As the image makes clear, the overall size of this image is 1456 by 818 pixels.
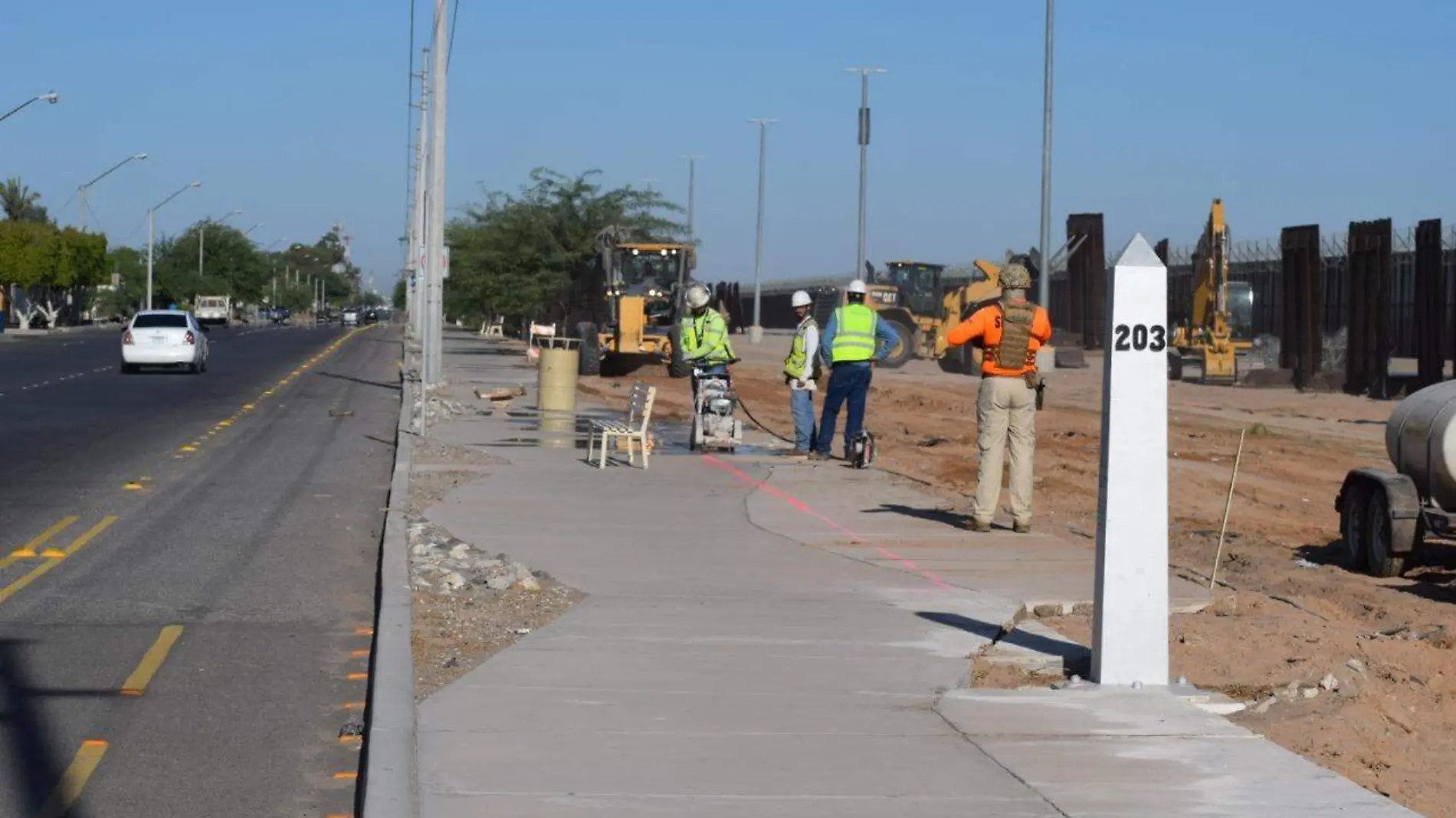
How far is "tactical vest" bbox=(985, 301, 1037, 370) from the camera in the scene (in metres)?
14.6

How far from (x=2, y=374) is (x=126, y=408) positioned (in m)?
12.4

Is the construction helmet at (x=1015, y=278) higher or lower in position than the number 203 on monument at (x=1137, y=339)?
higher

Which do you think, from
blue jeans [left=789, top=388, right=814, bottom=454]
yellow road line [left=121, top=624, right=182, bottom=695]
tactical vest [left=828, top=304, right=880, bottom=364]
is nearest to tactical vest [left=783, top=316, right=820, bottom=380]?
blue jeans [left=789, top=388, right=814, bottom=454]

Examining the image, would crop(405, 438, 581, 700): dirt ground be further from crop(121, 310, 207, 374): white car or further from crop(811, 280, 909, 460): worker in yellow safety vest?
crop(121, 310, 207, 374): white car

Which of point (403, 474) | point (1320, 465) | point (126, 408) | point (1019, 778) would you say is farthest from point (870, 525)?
point (126, 408)

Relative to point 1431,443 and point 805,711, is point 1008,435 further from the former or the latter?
point 805,711

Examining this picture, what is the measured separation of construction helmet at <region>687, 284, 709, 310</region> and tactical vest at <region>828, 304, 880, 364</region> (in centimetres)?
156

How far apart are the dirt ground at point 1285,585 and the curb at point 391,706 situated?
111 inches

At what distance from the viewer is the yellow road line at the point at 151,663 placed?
918 cm

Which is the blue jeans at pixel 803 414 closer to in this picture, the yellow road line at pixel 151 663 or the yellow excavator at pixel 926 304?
the yellow road line at pixel 151 663

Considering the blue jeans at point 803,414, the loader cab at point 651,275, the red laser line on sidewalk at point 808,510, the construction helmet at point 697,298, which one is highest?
the loader cab at point 651,275

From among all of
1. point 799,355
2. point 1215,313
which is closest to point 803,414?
point 799,355

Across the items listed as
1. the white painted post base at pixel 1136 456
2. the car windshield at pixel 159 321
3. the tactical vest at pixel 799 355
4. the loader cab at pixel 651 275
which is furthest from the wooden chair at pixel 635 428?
the car windshield at pixel 159 321

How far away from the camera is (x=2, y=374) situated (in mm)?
41219
